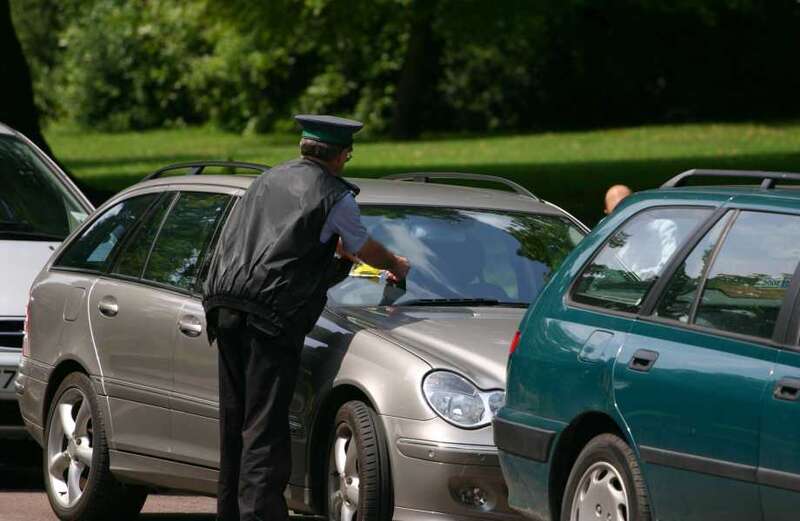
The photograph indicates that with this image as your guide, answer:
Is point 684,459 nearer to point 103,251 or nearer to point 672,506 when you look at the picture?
point 672,506

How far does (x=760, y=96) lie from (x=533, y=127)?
21.5 ft

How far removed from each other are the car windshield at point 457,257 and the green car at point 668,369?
108cm

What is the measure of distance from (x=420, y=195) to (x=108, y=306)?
59.6 inches

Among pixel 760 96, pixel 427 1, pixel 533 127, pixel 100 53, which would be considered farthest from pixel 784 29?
pixel 100 53

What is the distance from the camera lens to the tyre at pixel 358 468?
6.53m

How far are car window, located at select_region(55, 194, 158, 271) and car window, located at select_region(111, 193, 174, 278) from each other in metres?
0.08

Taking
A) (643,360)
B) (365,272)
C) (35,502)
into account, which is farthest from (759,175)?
(35,502)

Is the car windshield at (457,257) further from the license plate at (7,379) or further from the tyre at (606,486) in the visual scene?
the license plate at (7,379)

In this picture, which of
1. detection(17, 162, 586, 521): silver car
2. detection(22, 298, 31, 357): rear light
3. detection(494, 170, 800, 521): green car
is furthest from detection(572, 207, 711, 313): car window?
detection(22, 298, 31, 357): rear light

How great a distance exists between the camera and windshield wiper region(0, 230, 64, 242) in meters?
10.1

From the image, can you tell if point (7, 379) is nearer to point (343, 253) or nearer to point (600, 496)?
point (343, 253)

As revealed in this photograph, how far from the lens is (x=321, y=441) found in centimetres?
693

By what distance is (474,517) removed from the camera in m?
6.47

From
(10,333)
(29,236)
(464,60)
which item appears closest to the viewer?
(10,333)
